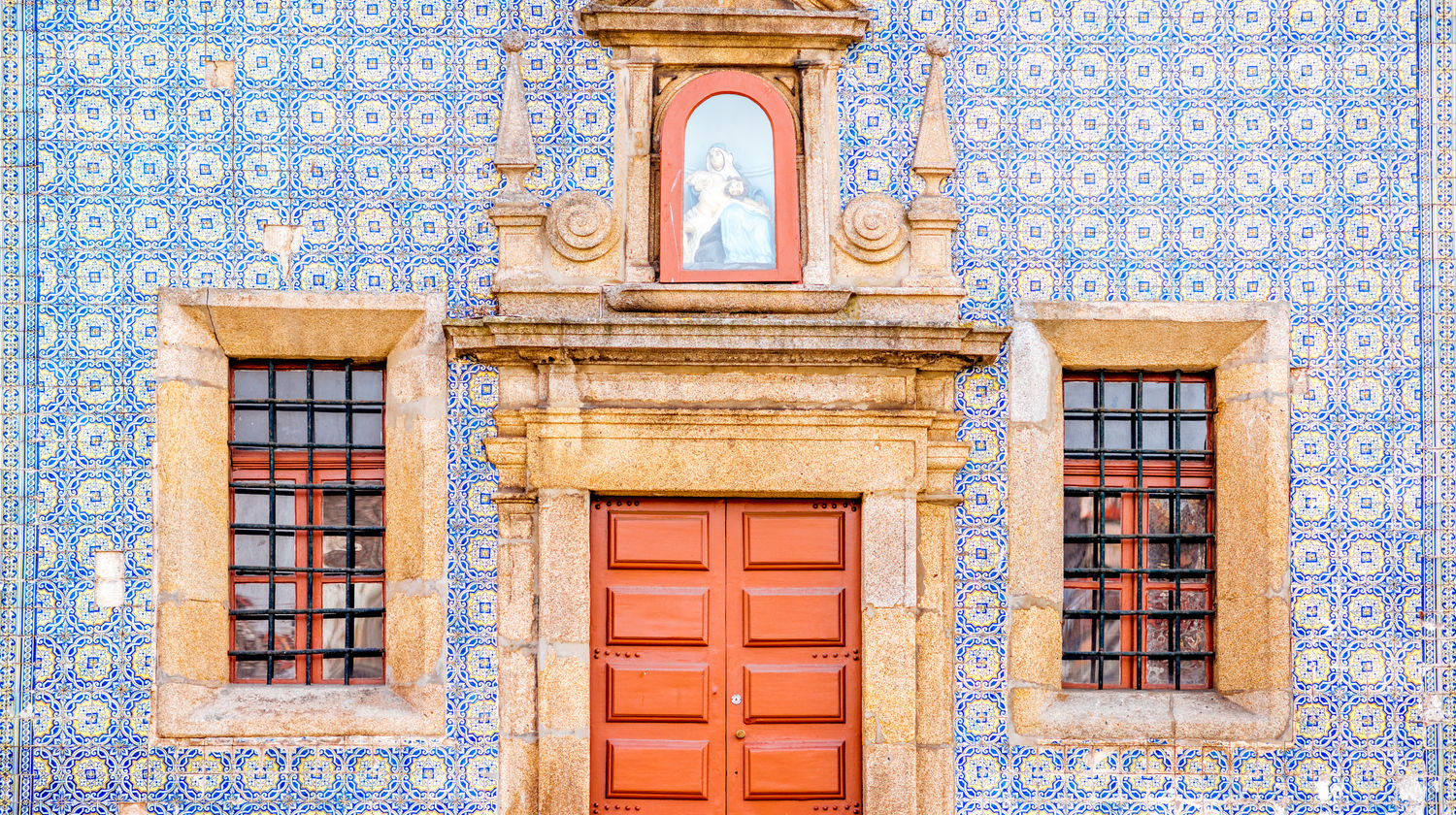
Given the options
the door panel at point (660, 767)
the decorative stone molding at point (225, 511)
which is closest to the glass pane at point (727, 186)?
the decorative stone molding at point (225, 511)

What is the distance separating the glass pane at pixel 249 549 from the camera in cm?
652

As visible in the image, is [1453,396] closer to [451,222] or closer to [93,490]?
[451,222]

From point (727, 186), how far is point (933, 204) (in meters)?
0.93

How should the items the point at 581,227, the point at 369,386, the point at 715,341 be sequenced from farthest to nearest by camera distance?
the point at 369,386 < the point at 581,227 < the point at 715,341

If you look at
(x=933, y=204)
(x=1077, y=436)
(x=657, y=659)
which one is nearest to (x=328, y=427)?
(x=657, y=659)

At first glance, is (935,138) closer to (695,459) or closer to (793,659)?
(695,459)

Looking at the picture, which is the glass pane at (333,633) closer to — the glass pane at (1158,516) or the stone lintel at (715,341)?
the stone lintel at (715,341)

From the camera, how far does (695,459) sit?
6.28 meters

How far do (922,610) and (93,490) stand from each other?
12.2 feet

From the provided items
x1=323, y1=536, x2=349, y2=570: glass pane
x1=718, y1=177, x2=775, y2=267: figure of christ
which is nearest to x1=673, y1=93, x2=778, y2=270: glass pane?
x1=718, y1=177, x2=775, y2=267: figure of christ

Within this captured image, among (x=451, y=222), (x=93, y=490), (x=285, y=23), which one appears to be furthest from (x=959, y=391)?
(x=93, y=490)

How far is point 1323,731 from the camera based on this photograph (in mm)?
6418

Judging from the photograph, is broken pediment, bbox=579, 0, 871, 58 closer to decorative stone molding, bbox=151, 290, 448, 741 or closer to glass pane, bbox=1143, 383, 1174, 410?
decorative stone molding, bbox=151, 290, 448, 741

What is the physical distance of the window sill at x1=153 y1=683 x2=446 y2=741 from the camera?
6281mm
